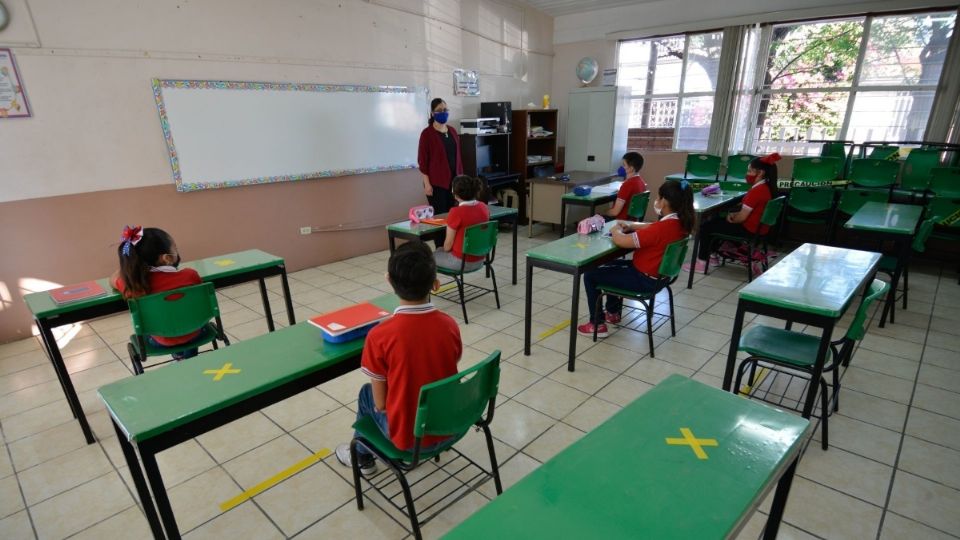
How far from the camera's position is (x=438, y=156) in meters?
5.11

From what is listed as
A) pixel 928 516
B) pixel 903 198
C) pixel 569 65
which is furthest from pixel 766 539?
pixel 569 65

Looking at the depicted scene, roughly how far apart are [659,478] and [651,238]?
2.11 metres

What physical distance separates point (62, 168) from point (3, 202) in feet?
1.45

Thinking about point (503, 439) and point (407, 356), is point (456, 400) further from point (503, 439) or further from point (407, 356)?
point (503, 439)

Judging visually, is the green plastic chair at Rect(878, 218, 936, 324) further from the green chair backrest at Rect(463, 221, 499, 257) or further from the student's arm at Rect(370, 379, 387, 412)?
the student's arm at Rect(370, 379, 387, 412)

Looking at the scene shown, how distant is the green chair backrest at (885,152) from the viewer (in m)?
5.33

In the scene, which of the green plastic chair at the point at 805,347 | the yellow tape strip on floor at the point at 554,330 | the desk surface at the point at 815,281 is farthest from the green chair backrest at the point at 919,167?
the yellow tape strip on floor at the point at 554,330

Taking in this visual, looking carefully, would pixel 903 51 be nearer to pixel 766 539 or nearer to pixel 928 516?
pixel 928 516

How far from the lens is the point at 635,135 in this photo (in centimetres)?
743

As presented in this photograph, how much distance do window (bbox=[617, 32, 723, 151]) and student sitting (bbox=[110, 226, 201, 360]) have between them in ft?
22.1

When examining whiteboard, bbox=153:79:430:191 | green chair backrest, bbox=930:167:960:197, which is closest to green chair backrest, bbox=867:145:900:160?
green chair backrest, bbox=930:167:960:197

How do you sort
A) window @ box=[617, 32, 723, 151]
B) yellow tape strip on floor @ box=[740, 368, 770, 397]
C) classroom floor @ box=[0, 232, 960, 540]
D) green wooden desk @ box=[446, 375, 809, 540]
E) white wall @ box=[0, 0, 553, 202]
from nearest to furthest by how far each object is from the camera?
green wooden desk @ box=[446, 375, 809, 540], classroom floor @ box=[0, 232, 960, 540], yellow tape strip on floor @ box=[740, 368, 770, 397], white wall @ box=[0, 0, 553, 202], window @ box=[617, 32, 723, 151]

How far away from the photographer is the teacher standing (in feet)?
16.5

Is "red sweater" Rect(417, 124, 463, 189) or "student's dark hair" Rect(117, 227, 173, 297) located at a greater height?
"red sweater" Rect(417, 124, 463, 189)
